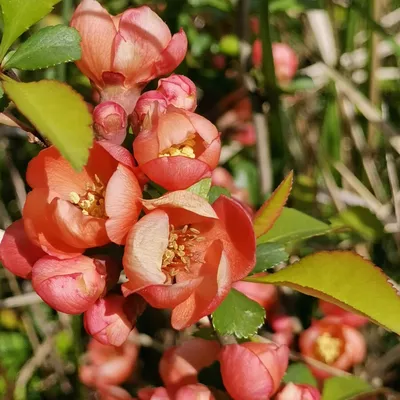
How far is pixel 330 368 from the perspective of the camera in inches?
41.6

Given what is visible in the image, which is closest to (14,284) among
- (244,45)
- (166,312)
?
(166,312)

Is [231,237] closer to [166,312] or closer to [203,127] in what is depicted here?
[203,127]

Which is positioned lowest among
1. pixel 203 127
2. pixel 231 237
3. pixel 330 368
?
pixel 330 368

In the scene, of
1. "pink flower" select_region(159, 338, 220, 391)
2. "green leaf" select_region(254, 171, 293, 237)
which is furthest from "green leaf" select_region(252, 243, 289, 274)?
"pink flower" select_region(159, 338, 220, 391)

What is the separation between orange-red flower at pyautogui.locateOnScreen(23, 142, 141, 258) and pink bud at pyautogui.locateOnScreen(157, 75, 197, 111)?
0.30 feet

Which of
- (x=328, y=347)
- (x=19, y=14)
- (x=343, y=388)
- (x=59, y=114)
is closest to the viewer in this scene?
(x=59, y=114)

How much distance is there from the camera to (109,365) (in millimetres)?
1192

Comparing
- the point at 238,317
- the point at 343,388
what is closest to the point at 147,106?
the point at 238,317

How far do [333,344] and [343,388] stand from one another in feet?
0.77

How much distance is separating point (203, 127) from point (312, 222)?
1.08 feet

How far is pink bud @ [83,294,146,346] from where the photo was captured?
0.70 meters

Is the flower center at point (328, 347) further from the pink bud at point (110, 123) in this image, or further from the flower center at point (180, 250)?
the pink bud at point (110, 123)

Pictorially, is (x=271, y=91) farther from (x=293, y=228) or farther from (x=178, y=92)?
(x=178, y=92)

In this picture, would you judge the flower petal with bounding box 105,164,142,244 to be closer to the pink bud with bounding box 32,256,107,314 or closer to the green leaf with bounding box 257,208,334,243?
the pink bud with bounding box 32,256,107,314
